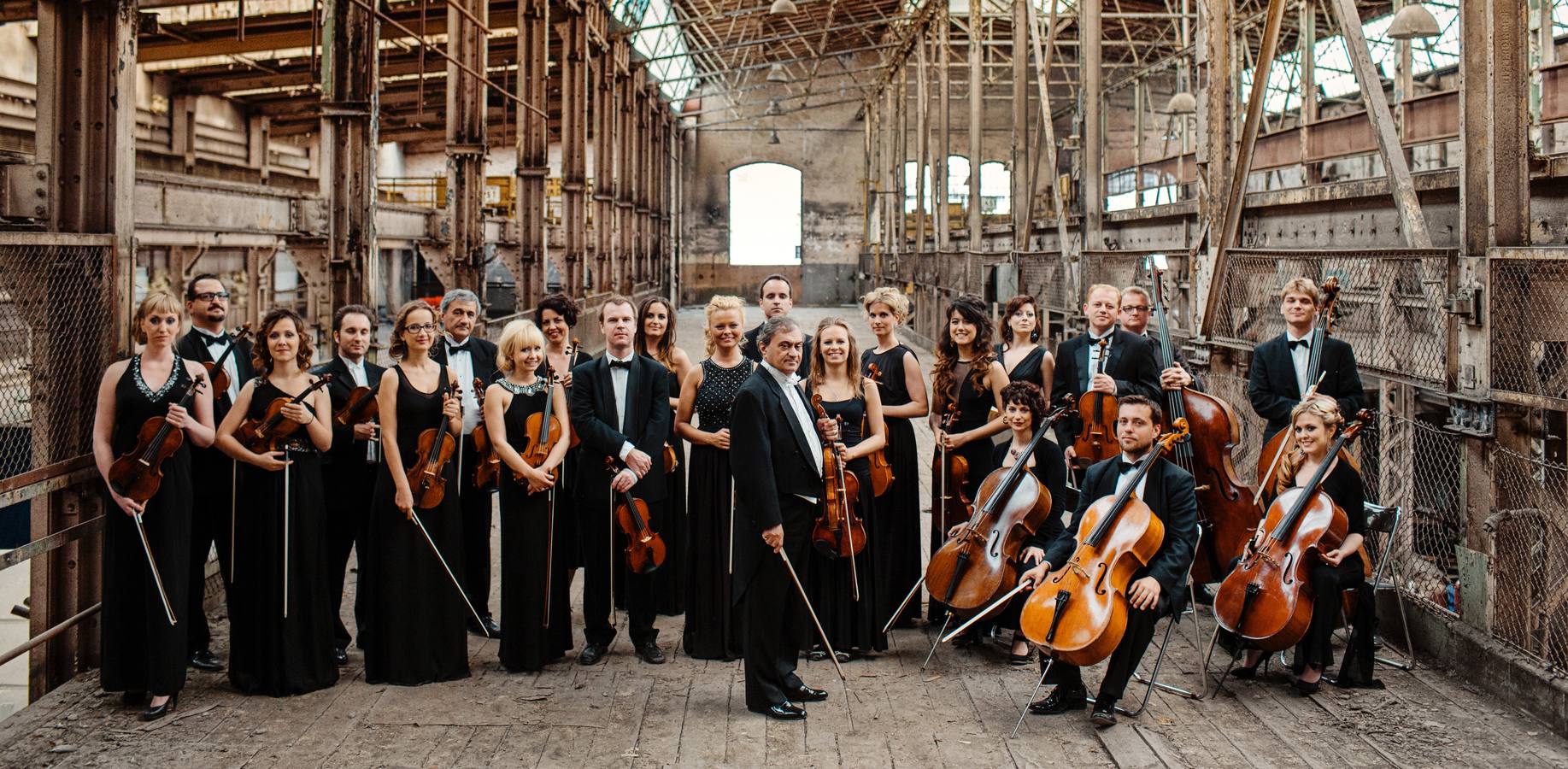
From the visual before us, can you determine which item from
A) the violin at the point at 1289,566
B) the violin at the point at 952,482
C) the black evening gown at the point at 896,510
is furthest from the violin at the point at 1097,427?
the violin at the point at 1289,566

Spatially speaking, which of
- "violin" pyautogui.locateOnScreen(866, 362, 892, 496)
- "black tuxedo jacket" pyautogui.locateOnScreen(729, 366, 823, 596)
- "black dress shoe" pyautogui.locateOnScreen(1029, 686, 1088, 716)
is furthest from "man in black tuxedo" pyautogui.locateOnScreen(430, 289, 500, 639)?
"black dress shoe" pyautogui.locateOnScreen(1029, 686, 1088, 716)

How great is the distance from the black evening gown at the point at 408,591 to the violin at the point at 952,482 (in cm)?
222

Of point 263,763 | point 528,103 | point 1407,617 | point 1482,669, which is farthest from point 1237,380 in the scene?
point 528,103

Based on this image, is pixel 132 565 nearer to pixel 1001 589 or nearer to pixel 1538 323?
pixel 1001 589

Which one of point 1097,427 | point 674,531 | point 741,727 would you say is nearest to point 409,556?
point 674,531

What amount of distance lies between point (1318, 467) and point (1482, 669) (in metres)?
1.10

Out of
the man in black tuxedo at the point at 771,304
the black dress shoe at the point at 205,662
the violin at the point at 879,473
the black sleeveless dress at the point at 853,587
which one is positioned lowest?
the black dress shoe at the point at 205,662

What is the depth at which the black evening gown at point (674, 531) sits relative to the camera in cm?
632

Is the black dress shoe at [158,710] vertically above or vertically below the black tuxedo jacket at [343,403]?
below

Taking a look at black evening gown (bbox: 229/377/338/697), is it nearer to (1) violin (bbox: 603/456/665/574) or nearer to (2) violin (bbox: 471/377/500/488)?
(2) violin (bbox: 471/377/500/488)

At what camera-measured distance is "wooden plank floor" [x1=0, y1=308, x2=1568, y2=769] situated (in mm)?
4492

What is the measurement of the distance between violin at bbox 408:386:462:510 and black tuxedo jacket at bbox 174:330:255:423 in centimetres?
79

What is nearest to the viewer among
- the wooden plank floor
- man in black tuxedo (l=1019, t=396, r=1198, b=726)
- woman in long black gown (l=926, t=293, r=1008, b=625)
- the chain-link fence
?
the wooden plank floor

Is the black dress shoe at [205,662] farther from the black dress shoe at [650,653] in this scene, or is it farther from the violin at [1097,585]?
the violin at [1097,585]
